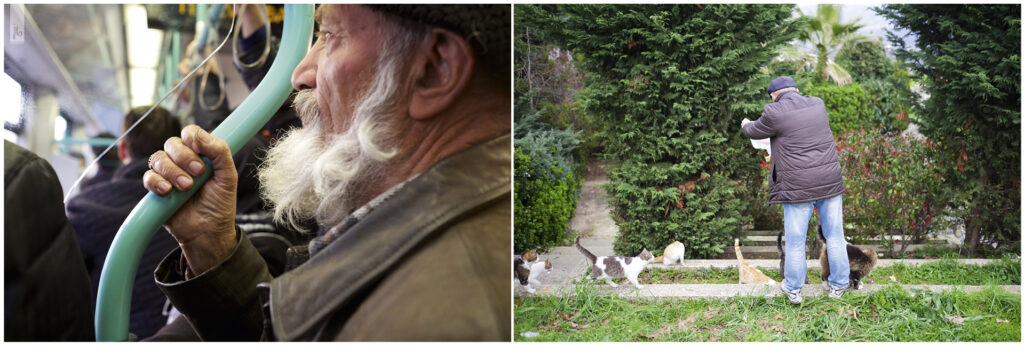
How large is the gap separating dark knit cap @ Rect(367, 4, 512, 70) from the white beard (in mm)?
191

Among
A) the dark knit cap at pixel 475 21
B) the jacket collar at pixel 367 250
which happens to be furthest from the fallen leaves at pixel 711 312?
the dark knit cap at pixel 475 21

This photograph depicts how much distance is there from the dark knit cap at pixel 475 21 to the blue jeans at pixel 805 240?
5.42 ft

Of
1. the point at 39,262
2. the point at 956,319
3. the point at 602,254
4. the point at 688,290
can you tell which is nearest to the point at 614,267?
the point at 602,254

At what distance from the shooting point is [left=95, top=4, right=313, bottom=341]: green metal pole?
7.54ft

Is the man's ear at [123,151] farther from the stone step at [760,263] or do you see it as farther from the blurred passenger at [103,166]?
the stone step at [760,263]

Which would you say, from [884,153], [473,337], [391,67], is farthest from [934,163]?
[391,67]

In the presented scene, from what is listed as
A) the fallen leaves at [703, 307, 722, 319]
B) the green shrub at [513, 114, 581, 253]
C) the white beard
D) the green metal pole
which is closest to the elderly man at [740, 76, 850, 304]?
the fallen leaves at [703, 307, 722, 319]

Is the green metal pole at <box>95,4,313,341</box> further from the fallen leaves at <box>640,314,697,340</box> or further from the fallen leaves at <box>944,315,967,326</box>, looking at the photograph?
the fallen leaves at <box>944,315,967,326</box>

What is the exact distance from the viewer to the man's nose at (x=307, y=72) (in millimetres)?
2310

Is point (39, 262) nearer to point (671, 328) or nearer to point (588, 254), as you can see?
point (588, 254)

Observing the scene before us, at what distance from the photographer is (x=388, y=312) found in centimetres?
210

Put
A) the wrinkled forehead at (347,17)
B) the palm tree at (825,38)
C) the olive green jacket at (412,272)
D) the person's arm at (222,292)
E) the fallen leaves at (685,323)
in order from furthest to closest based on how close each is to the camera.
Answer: the fallen leaves at (685,323), the palm tree at (825,38), the person's arm at (222,292), the wrinkled forehead at (347,17), the olive green jacket at (412,272)

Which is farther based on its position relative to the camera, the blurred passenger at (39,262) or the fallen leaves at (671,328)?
the fallen leaves at (671,328)

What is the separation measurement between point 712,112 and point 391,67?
5.38 ft
